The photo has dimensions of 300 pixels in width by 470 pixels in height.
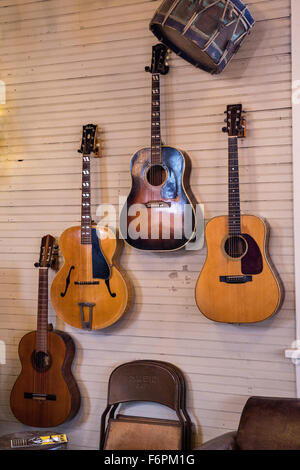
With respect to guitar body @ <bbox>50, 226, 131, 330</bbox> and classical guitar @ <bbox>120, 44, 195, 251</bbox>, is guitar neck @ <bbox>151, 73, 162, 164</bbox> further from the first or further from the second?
guitar body @ <bbox>50, 226, 131, 330</bbox>

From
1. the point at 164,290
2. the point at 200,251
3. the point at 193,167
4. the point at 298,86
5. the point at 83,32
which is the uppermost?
the point at 83,32

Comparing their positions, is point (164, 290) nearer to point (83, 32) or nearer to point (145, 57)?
point (145, 57)

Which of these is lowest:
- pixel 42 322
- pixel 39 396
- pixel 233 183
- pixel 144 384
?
pixel 39 396

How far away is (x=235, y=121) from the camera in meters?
3.25

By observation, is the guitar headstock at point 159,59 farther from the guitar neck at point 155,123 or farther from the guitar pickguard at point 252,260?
the guitar pickguard at point 252,260

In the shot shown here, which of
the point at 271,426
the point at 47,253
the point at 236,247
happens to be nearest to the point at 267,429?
the point at 271,426

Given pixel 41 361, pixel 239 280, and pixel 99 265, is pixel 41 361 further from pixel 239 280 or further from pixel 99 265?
pixel 239 280

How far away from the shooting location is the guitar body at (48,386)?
3559 mm

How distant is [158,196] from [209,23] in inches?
44.1

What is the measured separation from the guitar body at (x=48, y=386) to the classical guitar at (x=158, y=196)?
3.15 ft

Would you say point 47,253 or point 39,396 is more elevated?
point 47,253

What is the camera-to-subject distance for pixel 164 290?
139 inches

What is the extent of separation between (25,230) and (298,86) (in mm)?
2261
